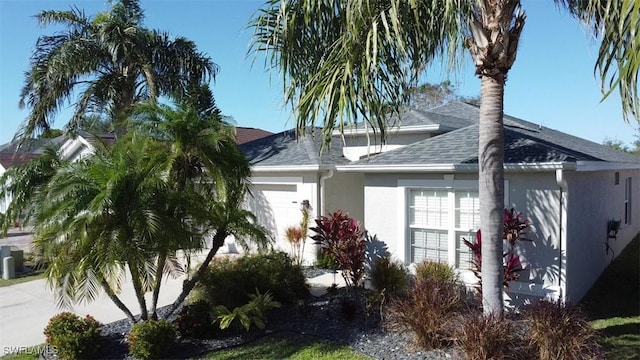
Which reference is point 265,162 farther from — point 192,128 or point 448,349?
point 448,349

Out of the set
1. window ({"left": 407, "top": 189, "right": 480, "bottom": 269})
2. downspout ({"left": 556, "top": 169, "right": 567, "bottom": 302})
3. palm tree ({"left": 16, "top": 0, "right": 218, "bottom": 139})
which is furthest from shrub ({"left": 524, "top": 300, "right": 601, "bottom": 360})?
palm tree ({"left": 16, "top": 0, "right": 218, "bottom": 139})

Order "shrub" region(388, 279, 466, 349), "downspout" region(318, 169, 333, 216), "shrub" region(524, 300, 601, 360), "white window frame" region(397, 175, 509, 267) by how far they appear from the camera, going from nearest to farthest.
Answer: "shrub" region(524, 300, 601, 360), "shrub" region(388, 279, 466, 349), "white window frame" region(397, 175, 509, 267), "downspout" region(318, 169, 333, 216)

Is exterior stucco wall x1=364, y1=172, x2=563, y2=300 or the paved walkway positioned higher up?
exterior stucco wall x1=364, y1=172, x2=563, y2=300

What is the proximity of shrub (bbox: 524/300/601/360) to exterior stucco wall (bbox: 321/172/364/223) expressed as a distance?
8032 mm

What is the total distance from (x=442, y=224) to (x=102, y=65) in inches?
593

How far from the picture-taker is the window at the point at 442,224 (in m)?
9.47

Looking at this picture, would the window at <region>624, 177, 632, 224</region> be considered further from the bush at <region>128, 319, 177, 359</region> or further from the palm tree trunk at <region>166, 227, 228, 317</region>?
the bush at <region>128, 319, 177, 359</region>

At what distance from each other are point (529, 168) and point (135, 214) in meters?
7.12

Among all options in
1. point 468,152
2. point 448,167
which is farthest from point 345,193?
point 448,167

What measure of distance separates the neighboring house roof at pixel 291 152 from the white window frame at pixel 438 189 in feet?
11.8

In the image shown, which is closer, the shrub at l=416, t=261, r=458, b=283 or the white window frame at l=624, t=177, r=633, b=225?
the shrub at l=416, t=261, r=458, b=283

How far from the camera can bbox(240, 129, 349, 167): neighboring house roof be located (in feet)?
46.5

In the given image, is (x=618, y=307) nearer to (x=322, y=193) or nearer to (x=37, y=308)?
(x=322, y=193)

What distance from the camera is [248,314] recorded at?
26.9 ft
